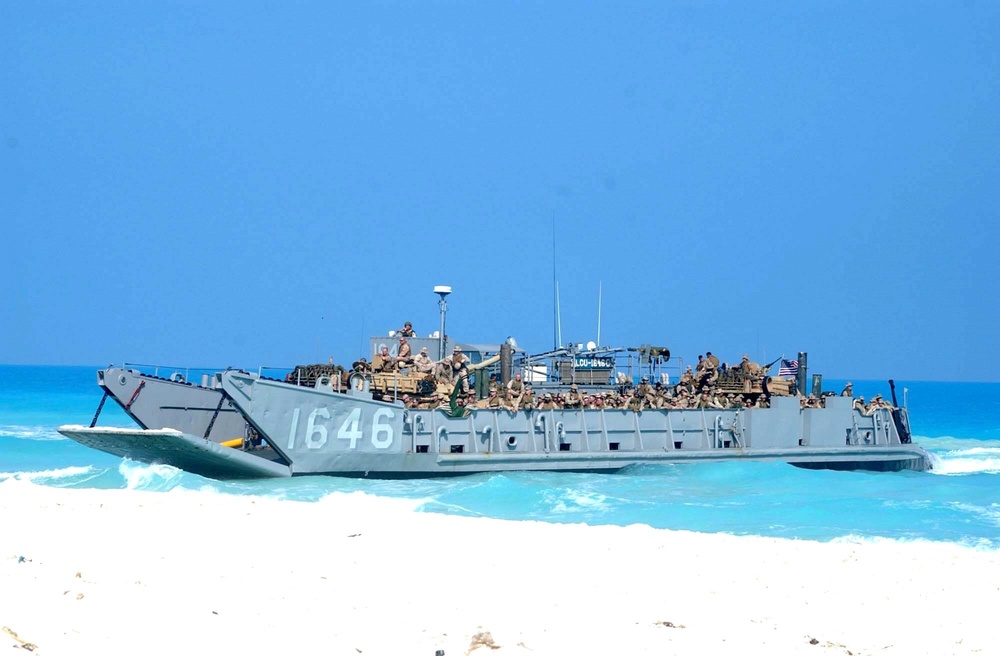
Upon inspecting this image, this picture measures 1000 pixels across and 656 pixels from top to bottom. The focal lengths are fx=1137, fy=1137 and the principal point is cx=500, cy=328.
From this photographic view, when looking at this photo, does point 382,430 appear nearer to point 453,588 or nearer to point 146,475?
point 146,475

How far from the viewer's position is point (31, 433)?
49750mm

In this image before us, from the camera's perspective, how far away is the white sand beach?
9648 mm

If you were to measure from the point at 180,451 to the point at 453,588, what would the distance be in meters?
12.5

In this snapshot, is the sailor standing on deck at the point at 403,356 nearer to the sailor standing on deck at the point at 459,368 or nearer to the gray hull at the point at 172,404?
the sailor standing on deck at the point at 459,368

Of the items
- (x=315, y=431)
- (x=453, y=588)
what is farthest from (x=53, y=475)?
(x=453, y=588)

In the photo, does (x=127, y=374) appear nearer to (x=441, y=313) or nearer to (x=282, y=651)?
(x=441, y=313)

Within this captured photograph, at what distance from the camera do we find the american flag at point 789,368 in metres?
32.1

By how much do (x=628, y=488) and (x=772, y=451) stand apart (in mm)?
5859

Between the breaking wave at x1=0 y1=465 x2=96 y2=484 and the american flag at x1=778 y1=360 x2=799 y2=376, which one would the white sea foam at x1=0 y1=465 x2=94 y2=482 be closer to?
the breaking wave at x1=0 y1=465 x2=96 y2=484

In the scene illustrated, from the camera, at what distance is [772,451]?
96.2 ft

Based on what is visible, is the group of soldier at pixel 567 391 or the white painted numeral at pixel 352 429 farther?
the group of soldier at pixel 567 391

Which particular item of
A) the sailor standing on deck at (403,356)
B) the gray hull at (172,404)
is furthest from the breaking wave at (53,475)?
the sailor standing on deck at (403,356)

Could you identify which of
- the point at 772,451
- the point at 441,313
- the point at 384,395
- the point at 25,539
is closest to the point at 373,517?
the point at 25,539

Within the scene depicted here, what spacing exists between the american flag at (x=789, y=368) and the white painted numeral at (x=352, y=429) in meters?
13.4
